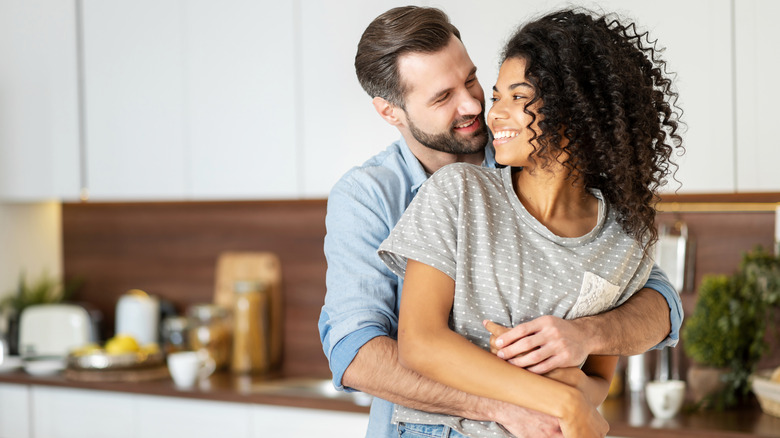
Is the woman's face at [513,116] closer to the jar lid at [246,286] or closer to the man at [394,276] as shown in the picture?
the man at [394,276]

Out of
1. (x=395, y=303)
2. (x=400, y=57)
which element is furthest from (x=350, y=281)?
(x=400, y=57)

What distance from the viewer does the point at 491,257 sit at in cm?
122

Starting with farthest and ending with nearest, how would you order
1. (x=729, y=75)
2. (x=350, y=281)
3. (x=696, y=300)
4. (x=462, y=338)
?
(x=696, y=300), (x=729, y=75), (x=350, y=281), (x=462, y=338)

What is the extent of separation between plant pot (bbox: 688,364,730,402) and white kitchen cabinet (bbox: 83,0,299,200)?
1.44 metres

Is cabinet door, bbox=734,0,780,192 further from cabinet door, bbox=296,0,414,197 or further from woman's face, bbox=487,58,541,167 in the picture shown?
woman's face, bbox=487,58,541,167

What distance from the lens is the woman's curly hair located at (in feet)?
4.07

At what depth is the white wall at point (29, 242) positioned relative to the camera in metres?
3.57

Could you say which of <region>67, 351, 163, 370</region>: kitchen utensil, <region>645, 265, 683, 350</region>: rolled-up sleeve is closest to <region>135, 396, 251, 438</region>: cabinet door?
<region>67, 351, 163, 370</region>: kitchen utensil

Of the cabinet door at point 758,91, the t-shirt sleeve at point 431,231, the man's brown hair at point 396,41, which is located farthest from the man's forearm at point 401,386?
the cabinet door at point 758,91

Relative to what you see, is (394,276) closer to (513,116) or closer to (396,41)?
(513,116)

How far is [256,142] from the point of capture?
3.03 metres

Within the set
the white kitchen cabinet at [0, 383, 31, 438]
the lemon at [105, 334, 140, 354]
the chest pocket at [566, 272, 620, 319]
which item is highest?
the chest pocket at [566, 272, 620, 319]

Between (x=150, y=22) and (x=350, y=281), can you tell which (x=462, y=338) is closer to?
(x=350, y=281)

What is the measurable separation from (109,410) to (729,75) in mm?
2360
